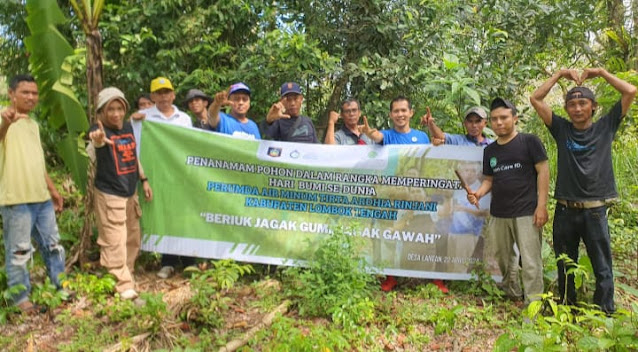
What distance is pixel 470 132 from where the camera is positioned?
478 cm

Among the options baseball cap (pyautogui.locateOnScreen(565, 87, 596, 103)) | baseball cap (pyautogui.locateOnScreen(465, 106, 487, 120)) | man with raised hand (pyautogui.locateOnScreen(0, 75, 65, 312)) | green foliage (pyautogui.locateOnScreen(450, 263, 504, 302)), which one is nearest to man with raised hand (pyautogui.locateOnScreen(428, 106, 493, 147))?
baseball cap (pyautogui.locateOnScreen(465, 106, 487, 120))

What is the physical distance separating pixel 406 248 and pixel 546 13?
399 centimetres

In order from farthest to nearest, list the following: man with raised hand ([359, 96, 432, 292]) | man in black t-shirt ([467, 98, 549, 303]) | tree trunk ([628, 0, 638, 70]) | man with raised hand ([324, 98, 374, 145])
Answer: tree trunk ([628, 0, 638, 70]) < man with raised hand ([324, 98, 374, 145]) < man with raised hand ([359, 96, 432, 292]) < man in black t-shirt ([467, 98, 549, 303])

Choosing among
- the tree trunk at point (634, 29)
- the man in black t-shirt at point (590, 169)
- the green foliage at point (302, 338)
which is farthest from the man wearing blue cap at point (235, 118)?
the tree trunk at point (634, 29)

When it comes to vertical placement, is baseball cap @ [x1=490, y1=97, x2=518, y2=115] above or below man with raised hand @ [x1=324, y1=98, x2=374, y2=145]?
above

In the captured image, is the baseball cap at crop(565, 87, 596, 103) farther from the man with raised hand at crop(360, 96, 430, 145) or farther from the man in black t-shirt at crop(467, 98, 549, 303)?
the man with raised hand at crop(360, 96, 430, 145)

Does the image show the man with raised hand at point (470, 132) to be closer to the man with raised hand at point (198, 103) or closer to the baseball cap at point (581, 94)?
the baseball cap at point (581, 94)

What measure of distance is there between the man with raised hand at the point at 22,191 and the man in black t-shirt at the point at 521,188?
13.1 feet

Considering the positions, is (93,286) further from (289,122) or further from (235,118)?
(289,122)

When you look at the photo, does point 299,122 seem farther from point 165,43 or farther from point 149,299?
point 165,43

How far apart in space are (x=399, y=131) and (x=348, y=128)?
0.54 m

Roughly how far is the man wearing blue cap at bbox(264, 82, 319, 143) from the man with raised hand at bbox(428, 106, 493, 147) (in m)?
1.26

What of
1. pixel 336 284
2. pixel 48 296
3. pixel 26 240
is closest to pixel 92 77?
pixel 26 240

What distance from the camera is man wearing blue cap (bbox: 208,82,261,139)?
16.0ft
